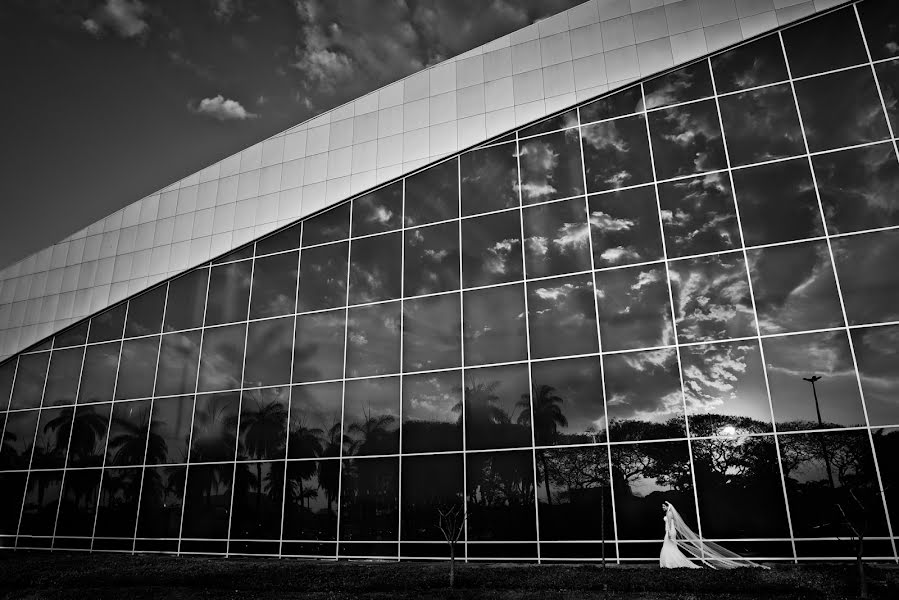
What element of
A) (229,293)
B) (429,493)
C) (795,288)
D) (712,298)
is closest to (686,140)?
(712,298)

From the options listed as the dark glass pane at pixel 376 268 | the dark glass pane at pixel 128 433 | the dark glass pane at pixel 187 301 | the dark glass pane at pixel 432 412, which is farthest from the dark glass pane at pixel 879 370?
the dark glass pane at pixel 128 433

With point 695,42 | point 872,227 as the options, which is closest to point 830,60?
point 695,42

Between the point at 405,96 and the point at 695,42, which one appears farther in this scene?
the point at 405,96

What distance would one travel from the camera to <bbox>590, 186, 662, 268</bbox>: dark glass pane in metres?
19.4

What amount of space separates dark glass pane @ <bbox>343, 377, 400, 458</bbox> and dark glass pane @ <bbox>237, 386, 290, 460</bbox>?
265 cm

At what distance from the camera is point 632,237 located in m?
19.6

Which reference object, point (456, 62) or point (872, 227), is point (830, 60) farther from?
point (456, 62)

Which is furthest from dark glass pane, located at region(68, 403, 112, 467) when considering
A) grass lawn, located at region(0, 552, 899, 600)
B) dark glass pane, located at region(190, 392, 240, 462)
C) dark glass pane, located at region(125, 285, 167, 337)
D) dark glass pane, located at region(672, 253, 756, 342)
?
dark glass pane, located at region(672, 253, 756, 342)

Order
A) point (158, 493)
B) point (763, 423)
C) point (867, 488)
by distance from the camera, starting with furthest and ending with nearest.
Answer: point (158, 493)
point (763, 423)
point (867, 488)

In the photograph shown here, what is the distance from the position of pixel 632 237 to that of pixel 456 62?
33.6 feet

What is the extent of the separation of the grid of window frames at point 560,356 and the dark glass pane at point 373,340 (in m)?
0.08

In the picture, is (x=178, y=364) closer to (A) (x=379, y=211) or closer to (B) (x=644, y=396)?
(A) (x=379, y=211)

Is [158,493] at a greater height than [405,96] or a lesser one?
lesser

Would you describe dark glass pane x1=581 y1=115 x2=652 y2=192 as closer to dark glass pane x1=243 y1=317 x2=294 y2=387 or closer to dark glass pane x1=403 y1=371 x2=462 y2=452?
dark glass pane x1=403 y1=371 x2=462 y2=452
